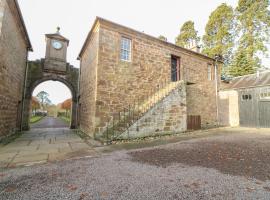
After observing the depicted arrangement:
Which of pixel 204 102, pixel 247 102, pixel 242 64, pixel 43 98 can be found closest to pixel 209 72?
pixel 204 102

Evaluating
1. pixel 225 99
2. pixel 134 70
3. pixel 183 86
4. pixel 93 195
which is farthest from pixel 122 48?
pixel 225 99

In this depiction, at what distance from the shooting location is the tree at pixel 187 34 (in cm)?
2167

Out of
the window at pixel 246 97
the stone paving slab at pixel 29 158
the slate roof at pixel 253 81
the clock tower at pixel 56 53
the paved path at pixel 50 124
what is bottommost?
the paved path at pixel 50 124

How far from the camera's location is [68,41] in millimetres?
13695

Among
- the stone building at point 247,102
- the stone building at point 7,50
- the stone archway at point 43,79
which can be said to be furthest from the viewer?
the stone building at point 247,102

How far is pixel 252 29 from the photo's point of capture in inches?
622

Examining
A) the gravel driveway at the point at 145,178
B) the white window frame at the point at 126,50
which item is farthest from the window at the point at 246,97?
the white window frame at the point at 126,50

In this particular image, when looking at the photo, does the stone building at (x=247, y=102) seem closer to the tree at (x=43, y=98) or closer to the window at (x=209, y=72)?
the window at (x=209, y=72)

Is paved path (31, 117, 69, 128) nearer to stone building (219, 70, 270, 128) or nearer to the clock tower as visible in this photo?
the clock tower

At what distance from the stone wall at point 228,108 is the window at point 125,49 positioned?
1060 centimetres

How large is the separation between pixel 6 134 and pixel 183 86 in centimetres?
1072

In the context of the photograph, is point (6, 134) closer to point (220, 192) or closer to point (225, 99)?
point (220, 192)

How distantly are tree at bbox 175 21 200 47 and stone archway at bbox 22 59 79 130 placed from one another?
16.7m

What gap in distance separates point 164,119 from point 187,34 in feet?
61.5
